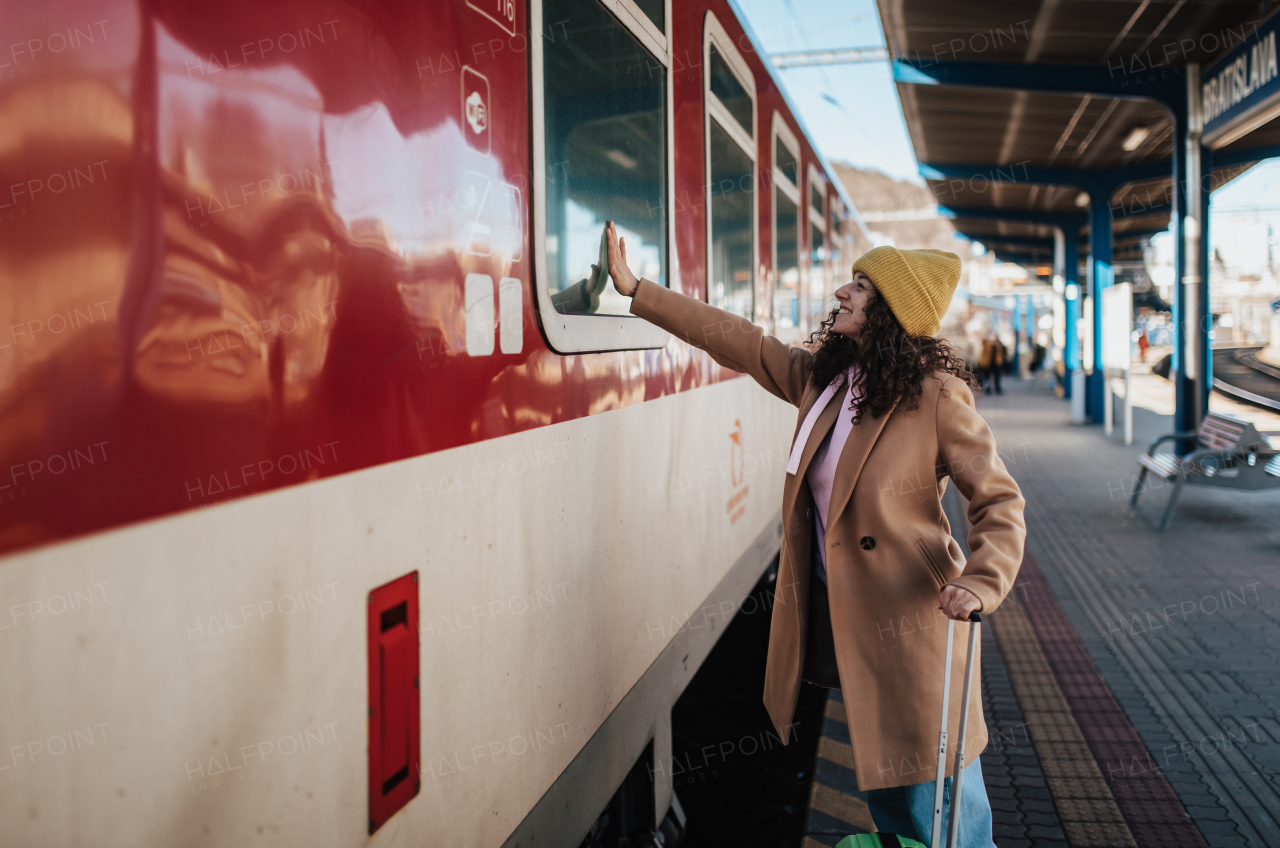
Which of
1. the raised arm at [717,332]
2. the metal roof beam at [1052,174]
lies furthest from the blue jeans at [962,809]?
the metal roof beam at [1052,174]

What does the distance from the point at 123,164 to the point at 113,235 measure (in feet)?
0.25

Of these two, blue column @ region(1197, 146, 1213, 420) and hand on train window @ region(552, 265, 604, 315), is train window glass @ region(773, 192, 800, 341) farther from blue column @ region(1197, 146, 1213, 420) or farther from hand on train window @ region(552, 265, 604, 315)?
blue column @ region(1197, 146, 1213, 420)

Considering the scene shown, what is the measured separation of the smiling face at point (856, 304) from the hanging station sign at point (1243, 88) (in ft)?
22.6

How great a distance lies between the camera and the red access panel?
1.40 metres

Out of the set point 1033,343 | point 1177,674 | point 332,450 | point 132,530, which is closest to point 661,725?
point 332,450

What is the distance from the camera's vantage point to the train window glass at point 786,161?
16.6ft

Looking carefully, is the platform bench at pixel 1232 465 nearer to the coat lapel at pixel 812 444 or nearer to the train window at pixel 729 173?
the train window at pixel 729 173

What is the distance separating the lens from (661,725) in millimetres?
2934

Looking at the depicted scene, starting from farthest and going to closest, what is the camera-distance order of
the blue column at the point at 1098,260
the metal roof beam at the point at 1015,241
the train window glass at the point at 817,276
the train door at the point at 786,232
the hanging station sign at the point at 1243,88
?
the metal roof beam at the point at 1015,241
the blue column at the point at 1098,260
the hanging station sign at the point at 1243,88
the train window glass at the point at 817,276
the train door at the point at 786,232

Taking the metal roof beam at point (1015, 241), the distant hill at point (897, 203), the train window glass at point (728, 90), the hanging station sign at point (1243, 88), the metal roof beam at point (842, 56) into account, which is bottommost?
the train window glass at point (728, 90)

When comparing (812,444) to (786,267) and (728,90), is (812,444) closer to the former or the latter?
(728,90)

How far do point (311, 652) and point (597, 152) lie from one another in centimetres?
151

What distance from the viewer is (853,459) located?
7.14 feet

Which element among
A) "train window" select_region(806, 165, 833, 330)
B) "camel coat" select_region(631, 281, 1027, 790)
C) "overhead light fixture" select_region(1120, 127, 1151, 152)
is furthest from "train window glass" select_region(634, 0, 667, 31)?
"overhead light fixture" select_region(1120, 127, 1151, 152)
